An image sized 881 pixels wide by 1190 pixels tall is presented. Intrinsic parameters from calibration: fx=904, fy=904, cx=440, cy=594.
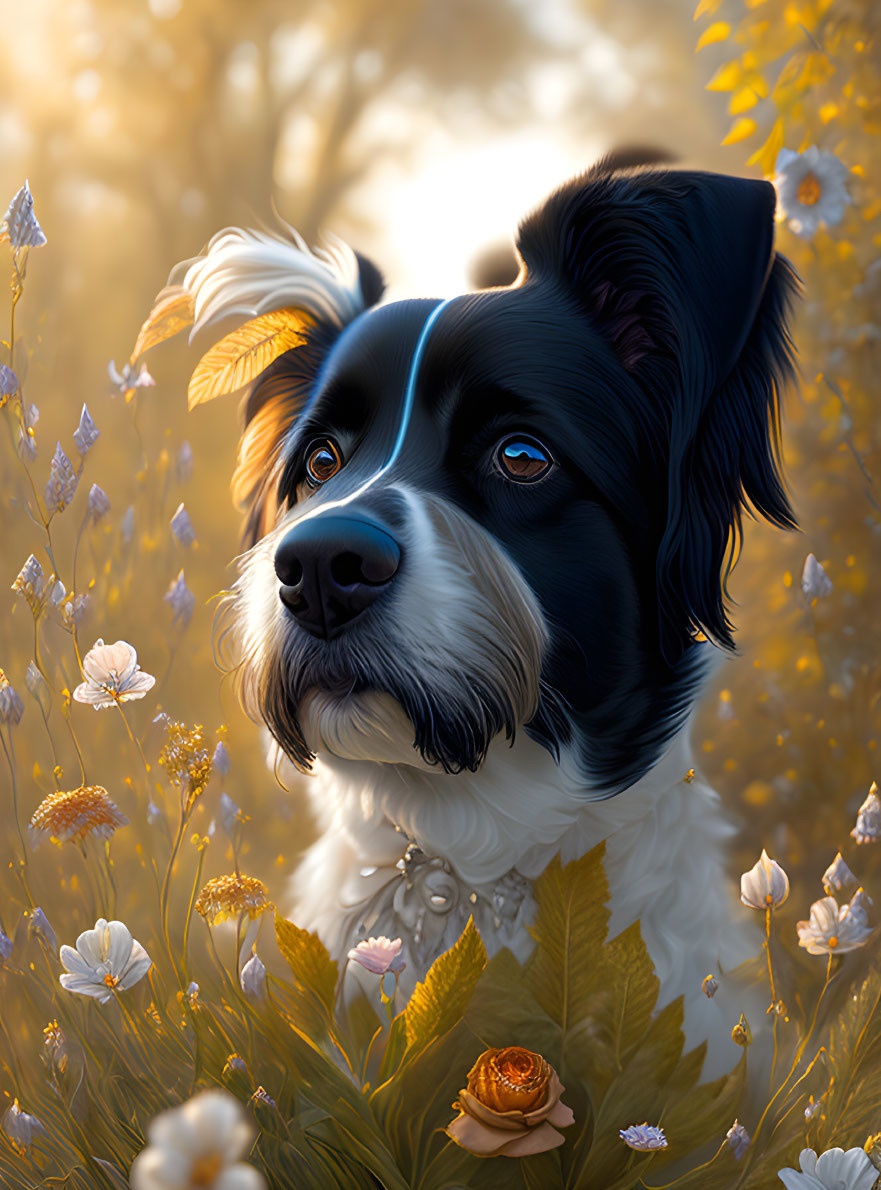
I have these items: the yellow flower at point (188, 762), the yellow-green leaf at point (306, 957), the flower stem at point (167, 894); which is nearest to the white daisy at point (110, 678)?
the yellow flower at point (188, 762)

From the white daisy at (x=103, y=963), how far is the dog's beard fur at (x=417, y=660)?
413 mm

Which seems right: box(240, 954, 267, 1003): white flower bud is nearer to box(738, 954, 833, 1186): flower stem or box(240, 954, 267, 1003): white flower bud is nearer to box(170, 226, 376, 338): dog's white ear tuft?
box(738, 954, 833, 1186): flower stem

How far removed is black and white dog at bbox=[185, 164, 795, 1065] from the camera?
1.50 m

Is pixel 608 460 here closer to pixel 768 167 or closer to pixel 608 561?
pixel 608 561

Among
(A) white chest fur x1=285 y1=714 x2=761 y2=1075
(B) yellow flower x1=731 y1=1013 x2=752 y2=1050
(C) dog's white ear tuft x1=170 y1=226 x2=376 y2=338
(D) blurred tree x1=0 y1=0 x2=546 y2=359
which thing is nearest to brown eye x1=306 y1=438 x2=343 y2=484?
(C) dog's white ear tuft x1=170 y1=226 x2=376 y2=338

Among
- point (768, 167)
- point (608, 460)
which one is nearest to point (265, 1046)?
point (608, 460)

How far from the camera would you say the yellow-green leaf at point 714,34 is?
5.15 feet

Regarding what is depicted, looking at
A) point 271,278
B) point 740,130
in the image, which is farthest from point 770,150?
point 271,278

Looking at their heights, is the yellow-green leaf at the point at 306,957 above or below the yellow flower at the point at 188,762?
below

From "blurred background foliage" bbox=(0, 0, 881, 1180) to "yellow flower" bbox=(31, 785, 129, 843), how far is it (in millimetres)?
69

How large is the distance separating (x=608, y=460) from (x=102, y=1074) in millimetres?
1335

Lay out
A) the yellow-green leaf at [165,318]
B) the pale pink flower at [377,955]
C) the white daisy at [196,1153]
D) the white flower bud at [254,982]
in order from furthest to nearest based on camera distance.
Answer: the yellow-green leaf at [165,318] → the white flower bud at [254,982] → the pale pink flower at [377,955] → the white daisy at [196,1153]

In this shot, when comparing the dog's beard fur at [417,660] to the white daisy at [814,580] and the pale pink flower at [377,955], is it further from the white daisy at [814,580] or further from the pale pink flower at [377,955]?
the white daisy at [814,580]

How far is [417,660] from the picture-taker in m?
1.44
